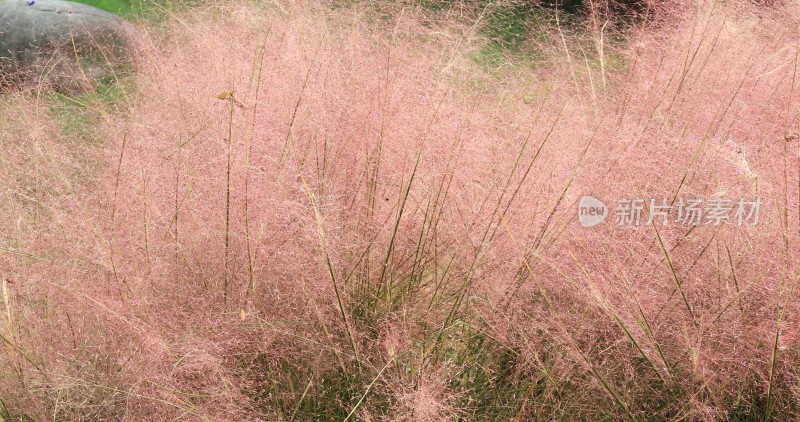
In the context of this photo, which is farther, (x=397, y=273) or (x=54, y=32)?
(x=54, y=32)

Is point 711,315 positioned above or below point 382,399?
above

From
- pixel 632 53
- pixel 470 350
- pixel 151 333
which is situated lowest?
pixel 470 350

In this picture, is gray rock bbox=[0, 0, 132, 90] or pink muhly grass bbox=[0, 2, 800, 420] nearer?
pink muhly grass bbox=[0, 2, 800, 420]

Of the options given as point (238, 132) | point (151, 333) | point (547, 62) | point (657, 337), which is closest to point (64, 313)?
point (151, 333)

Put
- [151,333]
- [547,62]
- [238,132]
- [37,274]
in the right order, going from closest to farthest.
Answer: [151,333] < [37,274] < [238,132] < [547,62]

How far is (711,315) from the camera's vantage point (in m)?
1.51

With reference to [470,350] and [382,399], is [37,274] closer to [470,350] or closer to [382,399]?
[382,399]

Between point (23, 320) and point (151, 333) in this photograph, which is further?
point (23, 320)

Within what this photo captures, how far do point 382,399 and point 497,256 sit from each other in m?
0.38

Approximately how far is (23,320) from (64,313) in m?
0.08

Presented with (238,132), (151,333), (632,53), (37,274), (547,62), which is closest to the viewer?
(151,333)

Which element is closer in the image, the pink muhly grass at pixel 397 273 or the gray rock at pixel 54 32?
the pink muhly grass at pixel 397 273

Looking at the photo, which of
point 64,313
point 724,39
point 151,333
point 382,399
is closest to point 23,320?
point 64,313

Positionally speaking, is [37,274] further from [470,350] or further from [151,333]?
[470,350]
